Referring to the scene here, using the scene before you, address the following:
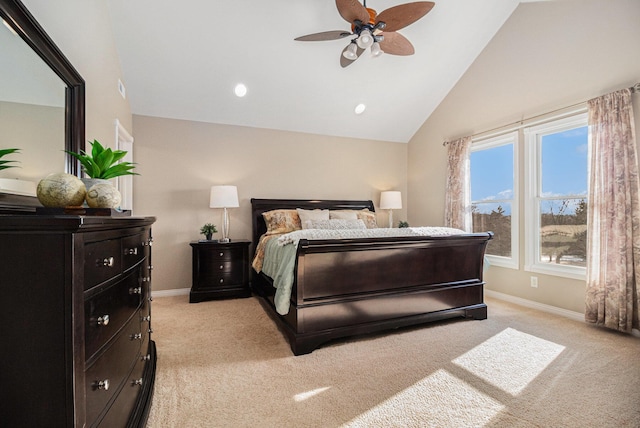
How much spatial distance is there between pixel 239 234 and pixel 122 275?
319cm

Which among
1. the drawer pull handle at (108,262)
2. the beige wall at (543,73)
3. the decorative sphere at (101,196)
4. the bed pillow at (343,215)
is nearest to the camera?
the drawer pull handle at (108,262)

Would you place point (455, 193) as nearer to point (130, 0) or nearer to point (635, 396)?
point (635, 396)

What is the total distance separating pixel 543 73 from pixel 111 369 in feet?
15.0

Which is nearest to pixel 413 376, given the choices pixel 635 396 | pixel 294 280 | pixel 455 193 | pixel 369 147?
pixel 294 280

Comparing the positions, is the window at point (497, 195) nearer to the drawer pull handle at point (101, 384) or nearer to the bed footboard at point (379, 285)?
the bed footboard at point (379, 285)

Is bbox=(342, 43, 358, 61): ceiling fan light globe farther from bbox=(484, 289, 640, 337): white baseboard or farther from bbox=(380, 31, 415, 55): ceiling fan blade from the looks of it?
bbox=(484, 289, 640, 337): white baseboard

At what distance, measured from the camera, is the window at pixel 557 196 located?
3.20 meters

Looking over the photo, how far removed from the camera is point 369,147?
533cm

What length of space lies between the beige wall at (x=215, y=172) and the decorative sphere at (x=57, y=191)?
3.10 m

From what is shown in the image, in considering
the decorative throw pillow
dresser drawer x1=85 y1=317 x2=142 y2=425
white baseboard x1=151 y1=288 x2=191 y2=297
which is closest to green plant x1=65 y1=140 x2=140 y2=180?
dresser drawer x1=85 y1=317 x2=142 y2=425

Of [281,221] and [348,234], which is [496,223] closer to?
[348,234]

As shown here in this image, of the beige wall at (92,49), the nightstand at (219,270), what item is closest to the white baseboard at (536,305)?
the nightstand at (219,270)

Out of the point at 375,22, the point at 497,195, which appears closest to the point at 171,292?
the point at 375,22

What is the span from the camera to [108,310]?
1.10 metres
